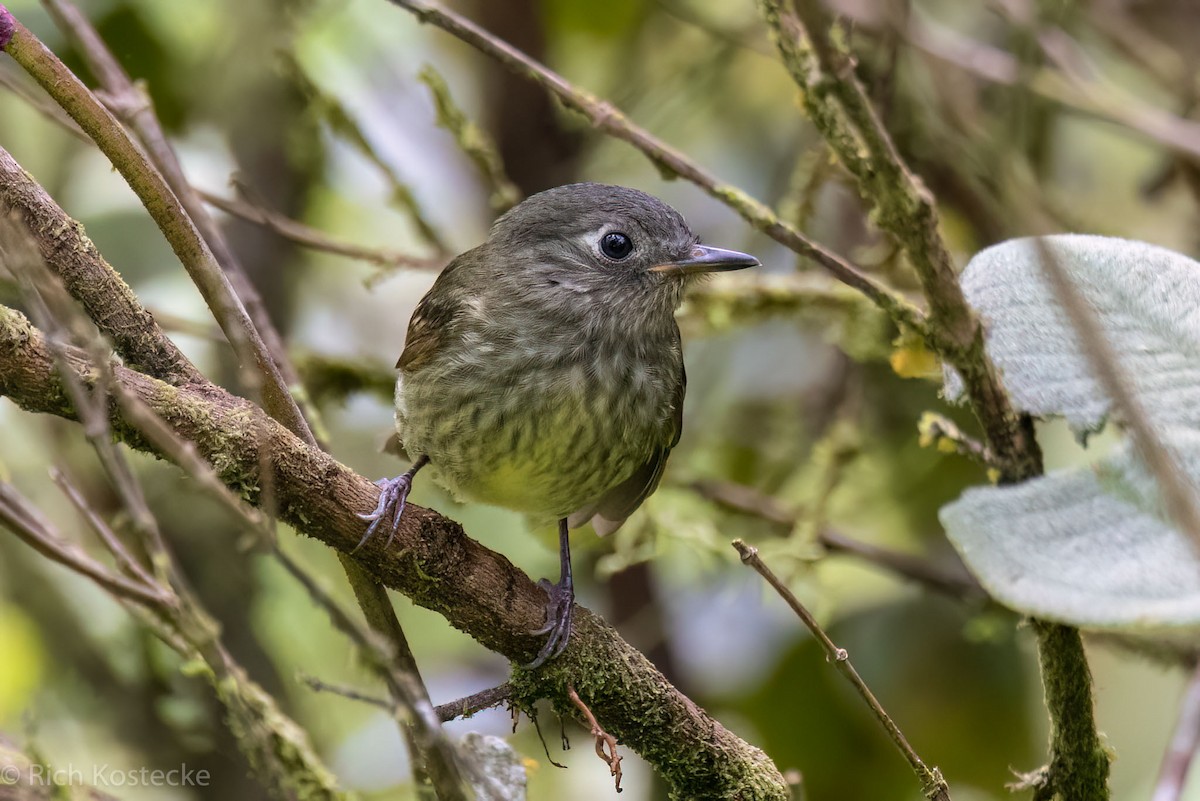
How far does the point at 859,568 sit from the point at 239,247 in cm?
242

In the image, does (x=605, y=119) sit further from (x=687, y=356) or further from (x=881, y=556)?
(x=687, y=356)

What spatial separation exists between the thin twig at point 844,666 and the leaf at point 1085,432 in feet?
1.04

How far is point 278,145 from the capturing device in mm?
4336

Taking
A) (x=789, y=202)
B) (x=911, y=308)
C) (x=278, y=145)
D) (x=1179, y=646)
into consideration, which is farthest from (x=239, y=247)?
(x=1179, y=646)

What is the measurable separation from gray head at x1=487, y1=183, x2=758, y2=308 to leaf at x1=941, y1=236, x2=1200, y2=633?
1.23m

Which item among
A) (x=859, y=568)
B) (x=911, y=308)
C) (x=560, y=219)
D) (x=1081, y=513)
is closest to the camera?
(x=1081, y=513)

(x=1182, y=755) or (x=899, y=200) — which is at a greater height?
(x=899, y=200)

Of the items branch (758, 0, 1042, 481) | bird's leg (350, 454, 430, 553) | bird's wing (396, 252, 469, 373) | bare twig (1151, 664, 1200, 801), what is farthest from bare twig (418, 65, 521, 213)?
bare twig (1151, 664, 1200, 801)

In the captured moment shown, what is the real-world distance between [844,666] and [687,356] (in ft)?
9.42

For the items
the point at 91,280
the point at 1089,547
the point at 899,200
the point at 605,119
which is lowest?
the point at 1089,547

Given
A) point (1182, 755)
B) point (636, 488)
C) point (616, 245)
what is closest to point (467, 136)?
point (616, 245)

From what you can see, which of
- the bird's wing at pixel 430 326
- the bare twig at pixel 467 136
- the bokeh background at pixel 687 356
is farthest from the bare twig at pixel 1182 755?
the bare twig at pixel 467 136

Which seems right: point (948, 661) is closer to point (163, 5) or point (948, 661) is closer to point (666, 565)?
point (666, 565)

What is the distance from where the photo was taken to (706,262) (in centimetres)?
313
